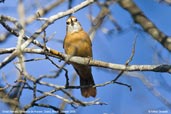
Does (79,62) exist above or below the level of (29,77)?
below

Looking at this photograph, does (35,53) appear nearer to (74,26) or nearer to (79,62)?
(79,62)

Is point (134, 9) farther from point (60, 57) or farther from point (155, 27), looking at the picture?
point (60, 57)


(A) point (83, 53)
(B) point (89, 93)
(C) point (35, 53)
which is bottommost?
(B) point (89, 93)

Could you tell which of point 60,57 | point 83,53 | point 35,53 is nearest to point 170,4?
point 83,53

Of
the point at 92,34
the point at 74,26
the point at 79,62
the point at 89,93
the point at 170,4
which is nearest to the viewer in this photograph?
the point at 92,34

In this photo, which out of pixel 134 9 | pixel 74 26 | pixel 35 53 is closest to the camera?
pixel 35 53

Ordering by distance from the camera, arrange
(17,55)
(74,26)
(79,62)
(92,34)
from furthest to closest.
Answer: (74,26), (79,62), (92,34), (17,55)

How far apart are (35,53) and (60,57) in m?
0.37

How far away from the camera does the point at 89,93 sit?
5.02 metres

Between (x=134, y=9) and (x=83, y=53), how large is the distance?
1.48 metres

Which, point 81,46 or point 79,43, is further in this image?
point 79,43

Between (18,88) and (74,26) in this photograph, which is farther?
(74,26)

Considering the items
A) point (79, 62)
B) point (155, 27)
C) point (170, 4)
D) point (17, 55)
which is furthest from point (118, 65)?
point (155, 27)

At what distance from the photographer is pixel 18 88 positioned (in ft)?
10.2
